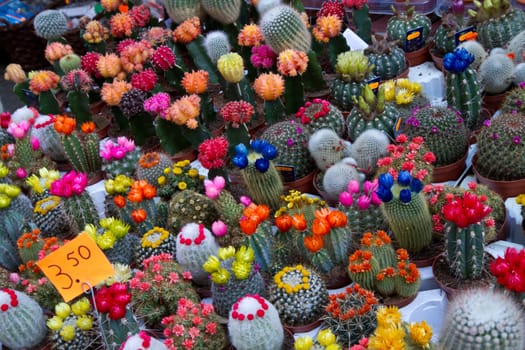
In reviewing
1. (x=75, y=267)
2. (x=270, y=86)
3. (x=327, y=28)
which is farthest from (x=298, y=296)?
(x=327, y=28)

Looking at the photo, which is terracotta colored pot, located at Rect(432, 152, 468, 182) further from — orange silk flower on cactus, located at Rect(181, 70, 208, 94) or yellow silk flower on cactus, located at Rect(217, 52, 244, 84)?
orange silk flower on cactus, located at Rect(181, 70, 208, 94)

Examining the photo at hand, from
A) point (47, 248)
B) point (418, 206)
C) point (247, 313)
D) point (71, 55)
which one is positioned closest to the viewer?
point (247, 313)

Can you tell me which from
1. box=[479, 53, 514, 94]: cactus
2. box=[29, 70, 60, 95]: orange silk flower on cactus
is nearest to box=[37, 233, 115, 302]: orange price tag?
box=[29, 70, 60, 95]: orange silk flower on cactus

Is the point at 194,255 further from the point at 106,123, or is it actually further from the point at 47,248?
the point at 106,123

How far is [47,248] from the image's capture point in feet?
9.15

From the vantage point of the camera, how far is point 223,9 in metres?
4.27

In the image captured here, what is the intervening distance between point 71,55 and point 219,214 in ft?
6.80

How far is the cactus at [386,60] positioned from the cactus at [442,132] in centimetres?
71

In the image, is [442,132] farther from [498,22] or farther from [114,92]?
[114,92]

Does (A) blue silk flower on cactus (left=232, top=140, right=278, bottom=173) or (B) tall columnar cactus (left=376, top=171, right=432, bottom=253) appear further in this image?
(A) blue silk flower on cactus (left=232, top=140, right=278, bottom=173)

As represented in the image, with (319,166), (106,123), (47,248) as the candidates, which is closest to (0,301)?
(47,248)

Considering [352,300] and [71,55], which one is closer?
[352,300]

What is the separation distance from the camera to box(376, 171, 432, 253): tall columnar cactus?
96.0 inches

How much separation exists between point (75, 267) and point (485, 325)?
1507 millimetres
